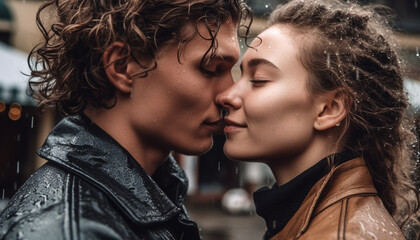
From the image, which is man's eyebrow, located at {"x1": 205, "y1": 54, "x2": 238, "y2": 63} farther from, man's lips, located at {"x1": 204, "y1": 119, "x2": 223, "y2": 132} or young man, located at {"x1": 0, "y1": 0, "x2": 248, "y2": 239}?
man's lips, located at {"x1": 204, "y1": 119, "x2": 223, "y2": 132}

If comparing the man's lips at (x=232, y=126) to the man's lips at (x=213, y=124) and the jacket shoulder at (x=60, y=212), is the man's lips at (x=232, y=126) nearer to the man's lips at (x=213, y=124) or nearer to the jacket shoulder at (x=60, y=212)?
the man's lips at (x=213, y=124)

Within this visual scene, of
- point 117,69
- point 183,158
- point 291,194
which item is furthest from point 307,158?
point 183,158

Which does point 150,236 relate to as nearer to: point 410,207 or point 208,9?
point 208,9

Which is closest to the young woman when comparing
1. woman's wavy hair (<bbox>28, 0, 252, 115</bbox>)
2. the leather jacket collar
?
woman's wavy hair (<bbox>28, 0, 252, 115</bbox>)

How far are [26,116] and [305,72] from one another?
39.8 ft

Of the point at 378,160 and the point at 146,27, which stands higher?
the point at 146,27

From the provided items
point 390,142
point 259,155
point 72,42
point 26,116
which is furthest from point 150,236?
point 26,116

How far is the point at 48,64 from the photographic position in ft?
7.95

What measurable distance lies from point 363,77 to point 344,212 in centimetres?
76

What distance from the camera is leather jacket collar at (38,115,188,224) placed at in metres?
1.72

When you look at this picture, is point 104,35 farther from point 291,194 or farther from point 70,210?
point 291,194

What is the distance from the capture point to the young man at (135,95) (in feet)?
5.88

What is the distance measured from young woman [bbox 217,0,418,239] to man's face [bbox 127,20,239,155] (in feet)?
0.46

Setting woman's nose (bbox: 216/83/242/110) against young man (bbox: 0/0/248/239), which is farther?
woman's nose (bbox: 216/83/242/110)
